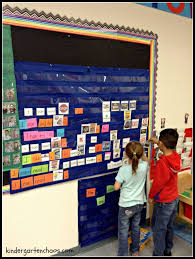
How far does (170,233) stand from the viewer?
2.19 metres

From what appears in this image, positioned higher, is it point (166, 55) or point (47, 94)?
point (166, 55)

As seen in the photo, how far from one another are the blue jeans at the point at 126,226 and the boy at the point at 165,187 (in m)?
0.18

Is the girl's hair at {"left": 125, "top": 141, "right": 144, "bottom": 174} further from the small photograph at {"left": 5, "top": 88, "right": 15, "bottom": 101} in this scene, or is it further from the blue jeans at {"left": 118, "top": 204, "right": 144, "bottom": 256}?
the small photograph at {"left": 5, "top": 88, "right": 15, "bottom": 101}

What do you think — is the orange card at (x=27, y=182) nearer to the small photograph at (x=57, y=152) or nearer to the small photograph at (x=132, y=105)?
the small photograph at (x=57, y=152)

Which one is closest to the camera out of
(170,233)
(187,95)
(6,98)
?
(6,98)

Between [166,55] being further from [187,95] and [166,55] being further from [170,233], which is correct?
[170,233]

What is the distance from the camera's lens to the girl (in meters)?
1.95

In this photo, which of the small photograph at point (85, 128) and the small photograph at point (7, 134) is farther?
the small photograph at point (85, 128)

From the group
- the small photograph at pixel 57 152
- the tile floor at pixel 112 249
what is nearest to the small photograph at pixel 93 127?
the small photograph at pixel 57 152

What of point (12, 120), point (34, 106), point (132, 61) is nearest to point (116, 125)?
point (132, 61)

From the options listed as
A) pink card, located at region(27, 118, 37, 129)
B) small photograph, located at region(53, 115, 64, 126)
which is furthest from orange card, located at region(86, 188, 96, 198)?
pink card, located at region(27, 118, 37, 129)

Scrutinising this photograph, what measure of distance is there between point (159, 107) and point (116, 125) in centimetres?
61

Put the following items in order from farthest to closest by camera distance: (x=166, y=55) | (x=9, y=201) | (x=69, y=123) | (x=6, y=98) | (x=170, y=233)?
(x=166, y=55), (x=170, y=233), (x=69, y=123), (x=9, y=201), (x=6, y=98)

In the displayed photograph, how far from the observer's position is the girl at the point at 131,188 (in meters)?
1.95
